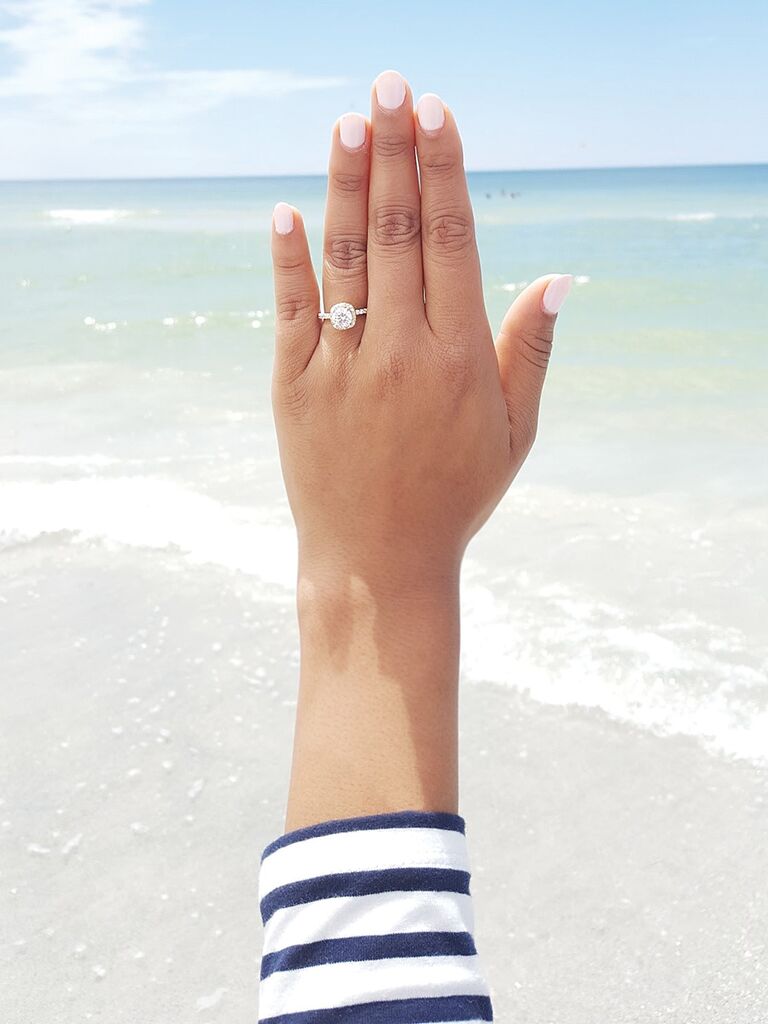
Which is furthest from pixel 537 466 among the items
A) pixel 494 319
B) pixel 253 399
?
pixel 494 319

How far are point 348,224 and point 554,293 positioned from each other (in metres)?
0.32

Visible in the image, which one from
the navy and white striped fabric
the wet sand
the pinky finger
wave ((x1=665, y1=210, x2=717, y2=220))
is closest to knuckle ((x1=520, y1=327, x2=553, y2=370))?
the pinky finger

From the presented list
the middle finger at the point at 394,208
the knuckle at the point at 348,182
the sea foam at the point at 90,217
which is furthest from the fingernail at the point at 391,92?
the sea foam at the point at 90,217

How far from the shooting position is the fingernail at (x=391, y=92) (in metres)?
1.29

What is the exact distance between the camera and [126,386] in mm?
7395

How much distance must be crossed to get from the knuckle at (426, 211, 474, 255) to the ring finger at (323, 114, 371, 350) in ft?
0.37

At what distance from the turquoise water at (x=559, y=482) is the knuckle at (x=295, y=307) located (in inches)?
68.1

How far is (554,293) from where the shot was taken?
144cm

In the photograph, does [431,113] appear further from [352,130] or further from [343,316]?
[343,316]

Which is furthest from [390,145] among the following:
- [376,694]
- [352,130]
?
[376,694]

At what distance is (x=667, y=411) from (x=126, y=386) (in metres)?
4.03

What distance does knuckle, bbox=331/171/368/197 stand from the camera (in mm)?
1400

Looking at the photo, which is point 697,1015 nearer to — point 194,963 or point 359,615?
point 194,963

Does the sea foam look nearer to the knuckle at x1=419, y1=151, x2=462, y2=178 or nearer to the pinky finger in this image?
the pinky finger
